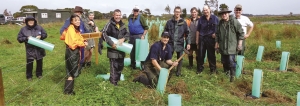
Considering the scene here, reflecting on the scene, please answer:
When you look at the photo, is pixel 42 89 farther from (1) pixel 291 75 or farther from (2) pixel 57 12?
(2) pixel 57 12

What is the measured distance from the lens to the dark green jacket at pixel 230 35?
5246 mm

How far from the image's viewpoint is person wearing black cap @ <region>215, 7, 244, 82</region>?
525 cm

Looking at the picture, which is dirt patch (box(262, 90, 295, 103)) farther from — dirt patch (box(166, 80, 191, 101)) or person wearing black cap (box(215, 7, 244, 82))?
dirt patch (box(166, 80, 191, 101))

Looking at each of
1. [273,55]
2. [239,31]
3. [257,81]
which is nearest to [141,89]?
[257,81]

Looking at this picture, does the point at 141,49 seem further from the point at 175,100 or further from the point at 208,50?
the point at 175,100

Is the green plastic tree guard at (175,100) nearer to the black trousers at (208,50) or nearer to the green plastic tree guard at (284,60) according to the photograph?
the black trousers at (208,50)

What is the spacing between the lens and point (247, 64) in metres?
7.11

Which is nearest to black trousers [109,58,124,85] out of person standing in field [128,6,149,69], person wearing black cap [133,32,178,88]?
person wearing black cap [133,32,178,88]

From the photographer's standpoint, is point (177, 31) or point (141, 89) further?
point (177, 31)

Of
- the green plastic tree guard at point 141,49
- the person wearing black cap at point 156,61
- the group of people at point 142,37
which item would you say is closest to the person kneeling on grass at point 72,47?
the group of people at point 142,37

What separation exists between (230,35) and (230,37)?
42 millimetres

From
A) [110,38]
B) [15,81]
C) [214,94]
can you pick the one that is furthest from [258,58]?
[15,81]

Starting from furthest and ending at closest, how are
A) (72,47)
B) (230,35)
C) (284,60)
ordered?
(284,60) → (230,35) → (72,47)

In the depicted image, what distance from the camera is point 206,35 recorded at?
591cm
